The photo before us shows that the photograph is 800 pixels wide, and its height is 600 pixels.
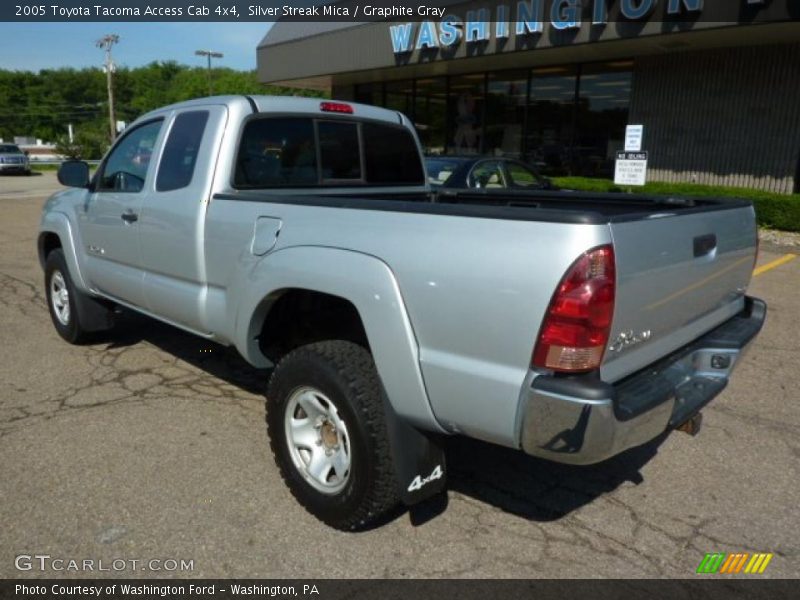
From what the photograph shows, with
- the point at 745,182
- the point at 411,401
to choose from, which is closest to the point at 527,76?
the point at 745,182

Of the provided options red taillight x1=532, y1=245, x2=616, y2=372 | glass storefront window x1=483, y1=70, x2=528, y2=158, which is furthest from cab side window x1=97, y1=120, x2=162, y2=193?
glass storefront window x1=483, y1=70, x2=528, y2=158

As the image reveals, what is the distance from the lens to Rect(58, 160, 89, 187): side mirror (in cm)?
479

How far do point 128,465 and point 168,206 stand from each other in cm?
145

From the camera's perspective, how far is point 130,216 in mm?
4145

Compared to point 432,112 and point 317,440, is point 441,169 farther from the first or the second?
point 432,112

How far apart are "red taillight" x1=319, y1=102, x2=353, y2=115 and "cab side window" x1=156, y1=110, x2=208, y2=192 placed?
0.71 metres

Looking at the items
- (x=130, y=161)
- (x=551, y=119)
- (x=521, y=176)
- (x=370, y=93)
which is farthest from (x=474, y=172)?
(x=370, y=93)

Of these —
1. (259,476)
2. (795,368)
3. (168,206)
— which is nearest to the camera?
(259,476)

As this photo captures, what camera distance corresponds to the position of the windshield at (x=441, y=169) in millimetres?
8844

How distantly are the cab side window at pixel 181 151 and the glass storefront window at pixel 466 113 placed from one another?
16662 mm

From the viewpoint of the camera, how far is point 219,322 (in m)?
3.46

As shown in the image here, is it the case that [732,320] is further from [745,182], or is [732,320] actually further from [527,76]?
[527,76]
